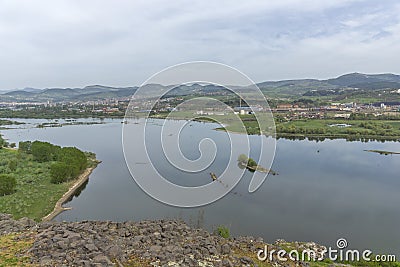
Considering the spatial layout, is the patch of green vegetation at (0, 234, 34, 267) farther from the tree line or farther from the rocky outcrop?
the tree line

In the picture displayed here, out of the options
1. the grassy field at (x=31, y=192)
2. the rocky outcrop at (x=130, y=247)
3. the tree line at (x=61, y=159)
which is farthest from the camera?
the tree line at (x=61, y=159)

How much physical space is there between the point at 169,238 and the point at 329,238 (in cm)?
588

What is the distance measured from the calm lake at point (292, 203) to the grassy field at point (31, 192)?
77 cm

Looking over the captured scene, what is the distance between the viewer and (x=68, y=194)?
1311 cm

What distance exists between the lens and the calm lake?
32.2ft

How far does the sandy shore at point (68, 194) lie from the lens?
35.4 feet

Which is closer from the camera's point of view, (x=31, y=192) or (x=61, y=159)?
(x=31, y=192)

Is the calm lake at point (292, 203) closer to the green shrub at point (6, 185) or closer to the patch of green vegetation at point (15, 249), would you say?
the green shrub at point (6, 185)

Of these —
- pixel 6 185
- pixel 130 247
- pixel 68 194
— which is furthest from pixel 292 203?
pixel 6 185

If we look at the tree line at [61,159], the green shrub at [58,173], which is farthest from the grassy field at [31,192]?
the tree line at [61,159]
